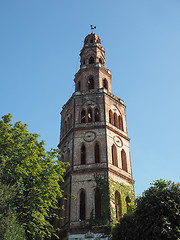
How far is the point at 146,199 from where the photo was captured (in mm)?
18141

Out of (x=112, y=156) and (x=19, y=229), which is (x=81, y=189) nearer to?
(x=112, y=156)

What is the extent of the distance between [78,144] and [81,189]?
15.6 feet

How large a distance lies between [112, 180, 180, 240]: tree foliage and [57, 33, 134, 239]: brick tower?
5.19 meters

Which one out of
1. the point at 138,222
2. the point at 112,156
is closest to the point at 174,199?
the point at 138,222

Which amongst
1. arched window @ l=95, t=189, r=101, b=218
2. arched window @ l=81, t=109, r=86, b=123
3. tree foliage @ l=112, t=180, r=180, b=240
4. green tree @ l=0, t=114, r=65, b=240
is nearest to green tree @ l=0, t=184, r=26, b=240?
green tree @ l=0, t=114, r=65, b=240

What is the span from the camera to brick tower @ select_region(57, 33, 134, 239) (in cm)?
2431

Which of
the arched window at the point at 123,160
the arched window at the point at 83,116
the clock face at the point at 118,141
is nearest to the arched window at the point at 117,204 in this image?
the arched window at the point at 123,160

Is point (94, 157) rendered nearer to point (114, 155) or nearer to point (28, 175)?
point (114, 155)

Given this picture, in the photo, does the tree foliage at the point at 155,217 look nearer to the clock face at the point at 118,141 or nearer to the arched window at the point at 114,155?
the arched window at the point at 114,155

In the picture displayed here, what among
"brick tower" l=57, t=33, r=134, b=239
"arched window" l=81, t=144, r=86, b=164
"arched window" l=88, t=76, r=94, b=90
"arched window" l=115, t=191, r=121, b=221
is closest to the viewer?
"brick tower" l=57, t=33, r=134, b=239

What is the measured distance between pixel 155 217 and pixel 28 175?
330 inches

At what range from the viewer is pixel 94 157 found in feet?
92.0

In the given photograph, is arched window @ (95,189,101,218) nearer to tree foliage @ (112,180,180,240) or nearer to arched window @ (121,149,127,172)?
arched window @ (121,149,127,172)

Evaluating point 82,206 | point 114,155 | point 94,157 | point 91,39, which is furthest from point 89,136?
point 91,39
